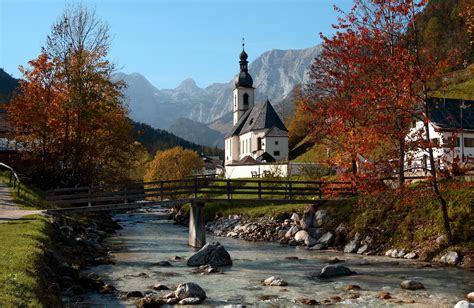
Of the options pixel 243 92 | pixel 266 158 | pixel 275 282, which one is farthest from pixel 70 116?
pixel 243 92

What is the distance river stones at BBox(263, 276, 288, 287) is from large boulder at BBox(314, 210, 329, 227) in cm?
1146

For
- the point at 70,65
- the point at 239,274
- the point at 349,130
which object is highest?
the point at 70,65

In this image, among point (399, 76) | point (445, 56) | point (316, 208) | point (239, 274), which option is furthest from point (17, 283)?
point (316, 208)

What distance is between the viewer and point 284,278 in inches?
702

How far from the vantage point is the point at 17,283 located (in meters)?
9.79

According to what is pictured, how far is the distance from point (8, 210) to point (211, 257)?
1161 cm

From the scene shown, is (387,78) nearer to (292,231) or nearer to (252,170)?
(292,231)

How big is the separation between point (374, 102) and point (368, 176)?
3133mm

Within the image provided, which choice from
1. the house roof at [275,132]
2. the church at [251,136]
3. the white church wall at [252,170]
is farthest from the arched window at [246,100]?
the white church wall at [252,170]

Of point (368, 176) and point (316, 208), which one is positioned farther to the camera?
point (316, 208)

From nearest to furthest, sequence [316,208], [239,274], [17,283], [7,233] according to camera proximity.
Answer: [17,283] < [7,233] < [239,274] < [316,208]

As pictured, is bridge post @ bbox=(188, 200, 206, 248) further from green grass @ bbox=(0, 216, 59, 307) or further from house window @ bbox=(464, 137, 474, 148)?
house window @ bbox=(464, 137, 474, 148)

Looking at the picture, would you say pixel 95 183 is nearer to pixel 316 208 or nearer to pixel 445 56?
pixel 316 208

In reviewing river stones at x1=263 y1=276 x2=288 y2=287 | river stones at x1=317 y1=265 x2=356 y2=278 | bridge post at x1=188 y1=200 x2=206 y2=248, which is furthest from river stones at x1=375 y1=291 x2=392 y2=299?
bridge post at x1=188 y1=200 x2=206 y2=248
